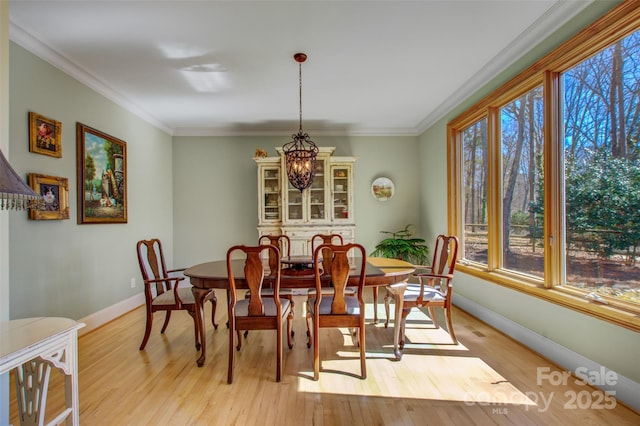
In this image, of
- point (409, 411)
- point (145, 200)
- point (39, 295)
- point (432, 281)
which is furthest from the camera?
point (145, 200)

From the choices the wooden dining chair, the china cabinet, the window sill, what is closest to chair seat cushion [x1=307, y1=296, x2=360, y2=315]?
the wooden dining chair

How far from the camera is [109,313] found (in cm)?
351

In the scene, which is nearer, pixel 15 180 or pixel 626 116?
pixel 15 180

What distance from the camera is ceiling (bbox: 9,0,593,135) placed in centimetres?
224

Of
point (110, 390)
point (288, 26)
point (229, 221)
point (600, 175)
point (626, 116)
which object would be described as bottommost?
point (110, 390)

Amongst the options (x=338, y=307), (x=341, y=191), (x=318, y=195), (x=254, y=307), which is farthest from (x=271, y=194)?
(x=338, y=307)

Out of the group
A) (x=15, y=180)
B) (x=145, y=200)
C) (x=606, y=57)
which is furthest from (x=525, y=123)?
(x=145, y=200)

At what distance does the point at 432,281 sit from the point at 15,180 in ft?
10.1

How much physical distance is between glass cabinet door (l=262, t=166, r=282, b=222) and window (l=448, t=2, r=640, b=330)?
9.44 ft

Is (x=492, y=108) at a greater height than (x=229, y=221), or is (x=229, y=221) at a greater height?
(x=492, y=108)

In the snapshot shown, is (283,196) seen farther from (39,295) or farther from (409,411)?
(409,411)

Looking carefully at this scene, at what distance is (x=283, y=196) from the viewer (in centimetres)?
486

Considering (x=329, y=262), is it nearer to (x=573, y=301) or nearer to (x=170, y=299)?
(x=170, y=299)

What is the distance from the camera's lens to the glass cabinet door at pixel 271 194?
195 inches
